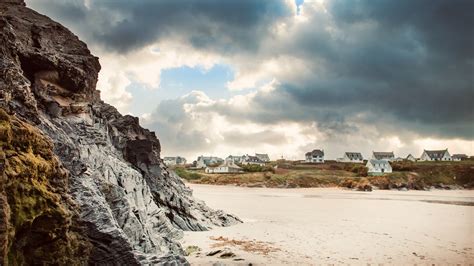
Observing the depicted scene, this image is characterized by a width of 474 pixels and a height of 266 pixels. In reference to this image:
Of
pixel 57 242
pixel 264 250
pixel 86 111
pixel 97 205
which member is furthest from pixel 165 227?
pixel 57 242

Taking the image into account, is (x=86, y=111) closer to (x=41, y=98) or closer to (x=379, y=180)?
(x=41, y=98)

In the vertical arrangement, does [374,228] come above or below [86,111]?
below

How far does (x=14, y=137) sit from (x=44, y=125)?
2.87 metres

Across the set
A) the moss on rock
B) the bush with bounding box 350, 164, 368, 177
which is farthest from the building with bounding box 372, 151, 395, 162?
the moss on rock

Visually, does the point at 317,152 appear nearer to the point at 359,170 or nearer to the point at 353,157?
the point at 353,157

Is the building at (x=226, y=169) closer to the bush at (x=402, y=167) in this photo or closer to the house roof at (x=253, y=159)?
the house roof at (x=253, y=159)

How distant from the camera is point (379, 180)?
94188mm

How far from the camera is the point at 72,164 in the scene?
439 inches

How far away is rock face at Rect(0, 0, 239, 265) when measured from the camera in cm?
879

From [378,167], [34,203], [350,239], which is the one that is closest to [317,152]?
[378,167]

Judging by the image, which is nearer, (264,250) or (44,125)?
(44,125)

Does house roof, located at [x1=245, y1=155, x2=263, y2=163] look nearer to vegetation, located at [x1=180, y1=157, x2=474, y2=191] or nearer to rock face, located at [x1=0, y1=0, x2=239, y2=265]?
vegetation, located at [x1=180, y1=157, x2=474, y2=191]

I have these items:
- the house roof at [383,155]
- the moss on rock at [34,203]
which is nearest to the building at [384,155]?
the house roof at [383,155]

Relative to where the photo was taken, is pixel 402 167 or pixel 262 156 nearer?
pixel 402 167
